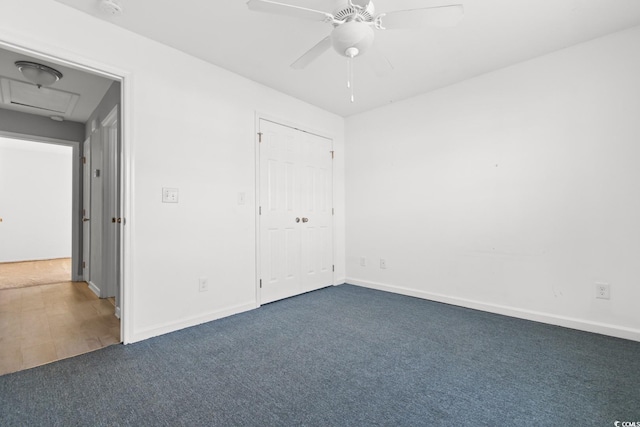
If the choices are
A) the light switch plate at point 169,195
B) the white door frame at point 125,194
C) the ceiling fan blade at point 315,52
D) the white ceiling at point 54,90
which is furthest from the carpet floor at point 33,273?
the ceiling fan blade at point 315,52

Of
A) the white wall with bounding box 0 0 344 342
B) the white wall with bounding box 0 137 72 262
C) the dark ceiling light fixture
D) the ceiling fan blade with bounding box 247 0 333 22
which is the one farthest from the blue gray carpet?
the white wall with bounding box 0 137 72 262

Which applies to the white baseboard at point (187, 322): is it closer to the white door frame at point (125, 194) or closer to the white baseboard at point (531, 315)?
the white door frame at point (125, 194)

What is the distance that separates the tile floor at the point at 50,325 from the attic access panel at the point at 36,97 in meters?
2.41

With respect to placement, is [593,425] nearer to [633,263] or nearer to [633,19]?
[633,263]

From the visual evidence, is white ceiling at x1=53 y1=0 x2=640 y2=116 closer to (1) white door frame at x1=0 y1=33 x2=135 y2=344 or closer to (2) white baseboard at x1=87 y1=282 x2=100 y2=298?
(1) white door frame at x1=0 y1=33 x2=135 y2=344

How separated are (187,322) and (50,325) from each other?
4.07ft

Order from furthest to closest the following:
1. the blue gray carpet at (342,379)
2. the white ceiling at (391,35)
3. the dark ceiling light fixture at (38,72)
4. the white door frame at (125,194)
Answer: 1. the dark ceiling light fixture at (38,72)
2. the white door frame at (125,194)
3. the white ceiling at (391,35)
4. the blue gray carpet at (342,379)

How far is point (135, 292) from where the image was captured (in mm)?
2240

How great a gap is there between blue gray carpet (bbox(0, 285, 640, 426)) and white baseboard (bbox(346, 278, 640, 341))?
0.10 m

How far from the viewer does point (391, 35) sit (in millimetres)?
2297

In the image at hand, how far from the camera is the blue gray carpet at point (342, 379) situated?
1.38 metres

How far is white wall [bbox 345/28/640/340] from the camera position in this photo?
7.53 ft

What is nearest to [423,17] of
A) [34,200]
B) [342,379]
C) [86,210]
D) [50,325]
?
[342,379]

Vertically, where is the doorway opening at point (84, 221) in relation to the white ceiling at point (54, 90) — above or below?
below
